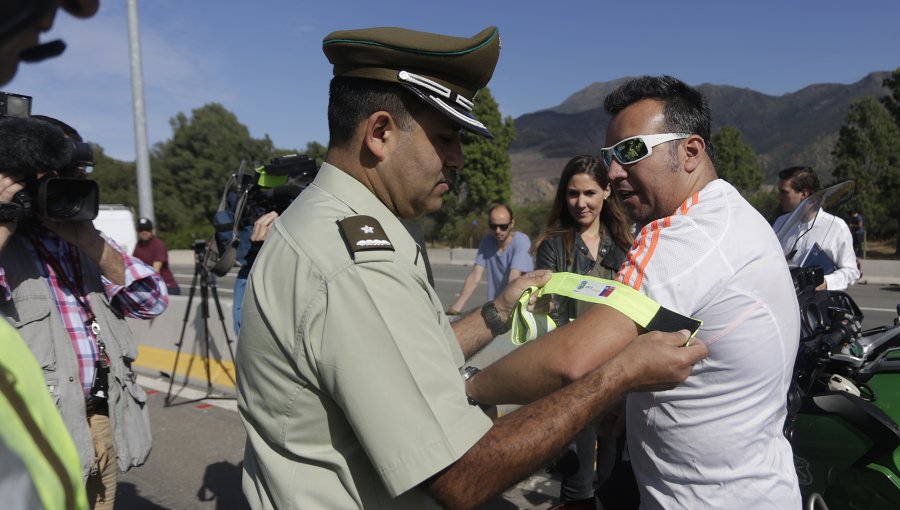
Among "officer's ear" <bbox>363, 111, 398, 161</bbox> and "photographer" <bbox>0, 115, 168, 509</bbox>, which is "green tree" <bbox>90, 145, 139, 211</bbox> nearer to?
"photographer" <bbox>0, 115, 168, 509</bbox>

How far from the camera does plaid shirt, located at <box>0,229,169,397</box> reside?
2.62 metres

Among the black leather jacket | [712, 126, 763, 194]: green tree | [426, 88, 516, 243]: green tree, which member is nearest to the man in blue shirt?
the black leather jacket

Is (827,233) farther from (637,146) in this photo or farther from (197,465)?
(197,465)

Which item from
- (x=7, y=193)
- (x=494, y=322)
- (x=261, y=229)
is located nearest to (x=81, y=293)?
(x=7, y=193)

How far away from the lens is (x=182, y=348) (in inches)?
287

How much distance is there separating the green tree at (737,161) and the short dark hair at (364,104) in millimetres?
36988

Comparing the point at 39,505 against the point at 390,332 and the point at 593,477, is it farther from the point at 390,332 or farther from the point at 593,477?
the point at 593,477

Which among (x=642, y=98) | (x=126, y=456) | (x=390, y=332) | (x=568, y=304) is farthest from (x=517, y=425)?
(x=126, y=456)

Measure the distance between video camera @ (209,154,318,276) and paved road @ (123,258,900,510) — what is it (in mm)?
1513

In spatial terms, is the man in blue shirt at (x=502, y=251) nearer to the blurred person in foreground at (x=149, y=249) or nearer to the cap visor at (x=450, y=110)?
the cap visor at (x=450, y=110)

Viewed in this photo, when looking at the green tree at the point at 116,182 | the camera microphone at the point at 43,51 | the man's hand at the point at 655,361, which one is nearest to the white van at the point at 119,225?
the man's hand at the point at 655,361

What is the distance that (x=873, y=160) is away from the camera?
2419 centimetres

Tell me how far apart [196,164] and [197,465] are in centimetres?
4805

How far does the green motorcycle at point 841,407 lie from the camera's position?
233 centimetres
